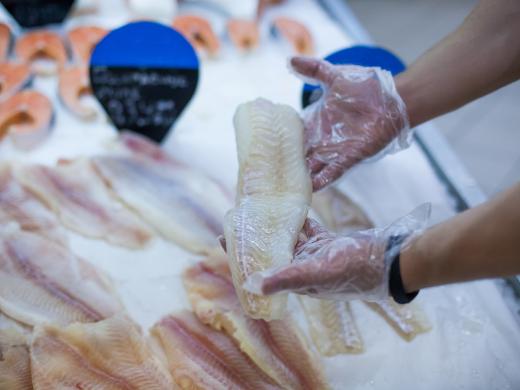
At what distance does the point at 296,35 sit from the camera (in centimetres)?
270

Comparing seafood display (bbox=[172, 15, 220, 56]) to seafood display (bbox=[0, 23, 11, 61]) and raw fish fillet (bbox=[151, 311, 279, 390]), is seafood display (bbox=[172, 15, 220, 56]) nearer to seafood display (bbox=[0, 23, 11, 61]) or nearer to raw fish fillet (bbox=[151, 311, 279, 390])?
seafood display (bbox=[0, 23, 11, 61])

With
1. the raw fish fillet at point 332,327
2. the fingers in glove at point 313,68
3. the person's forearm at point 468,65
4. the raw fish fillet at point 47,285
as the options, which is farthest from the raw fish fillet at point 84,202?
the person's forearm at point 468,65

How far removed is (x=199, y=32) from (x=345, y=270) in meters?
1.72

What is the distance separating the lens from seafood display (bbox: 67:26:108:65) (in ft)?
8.23

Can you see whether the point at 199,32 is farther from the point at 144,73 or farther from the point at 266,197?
the point at 266,197

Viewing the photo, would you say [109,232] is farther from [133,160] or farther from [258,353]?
[258,353]

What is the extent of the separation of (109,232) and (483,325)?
123cm

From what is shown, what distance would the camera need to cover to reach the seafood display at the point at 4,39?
8.14 feet

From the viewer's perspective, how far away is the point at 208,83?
253 cm

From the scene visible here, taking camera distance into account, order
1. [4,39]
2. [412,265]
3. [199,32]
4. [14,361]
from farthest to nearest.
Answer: [199,32]
[4,39]
[14,361]
[412,265]

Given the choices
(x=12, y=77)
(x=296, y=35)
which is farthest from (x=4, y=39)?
(x=296, y=35)

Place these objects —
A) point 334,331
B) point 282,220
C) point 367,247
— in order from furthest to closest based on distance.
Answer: point 334,331
point 282,220
point 367,247

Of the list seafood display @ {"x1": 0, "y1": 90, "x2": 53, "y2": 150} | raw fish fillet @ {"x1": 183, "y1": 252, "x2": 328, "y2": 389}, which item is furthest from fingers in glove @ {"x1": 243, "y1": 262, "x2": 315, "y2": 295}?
seafood display @ {"x1": 0, "y1": 90, "x2": 53, "y2": 150}

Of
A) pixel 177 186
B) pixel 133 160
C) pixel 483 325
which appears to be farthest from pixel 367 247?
pixel 133 160
